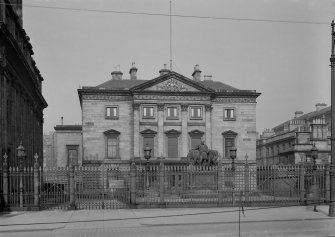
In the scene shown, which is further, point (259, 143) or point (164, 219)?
point (259, 143)

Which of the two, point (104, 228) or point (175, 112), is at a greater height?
point (175, 112)

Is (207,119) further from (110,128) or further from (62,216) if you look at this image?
(62,216)

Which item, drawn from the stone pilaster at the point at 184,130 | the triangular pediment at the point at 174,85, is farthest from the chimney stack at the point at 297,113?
the stone pilaster at the point at 184,130

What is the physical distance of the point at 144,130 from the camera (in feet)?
147

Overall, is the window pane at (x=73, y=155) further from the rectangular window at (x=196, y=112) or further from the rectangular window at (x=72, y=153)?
the rectangular window at (x=196, y=112)

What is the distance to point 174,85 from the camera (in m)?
45.8

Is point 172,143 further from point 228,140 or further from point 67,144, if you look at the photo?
point 67,144

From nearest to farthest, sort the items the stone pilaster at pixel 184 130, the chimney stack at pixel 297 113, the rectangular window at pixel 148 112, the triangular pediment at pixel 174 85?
the rectangular window at pixel 148 112
the triangular pediment at pixel 174 85
the stone pilaster at pixel 184 130
the chimney stack at pixel 297 113

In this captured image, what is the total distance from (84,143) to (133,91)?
717 centimetres

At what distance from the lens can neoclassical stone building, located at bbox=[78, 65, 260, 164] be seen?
44469 mm

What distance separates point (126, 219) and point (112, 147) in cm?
2905

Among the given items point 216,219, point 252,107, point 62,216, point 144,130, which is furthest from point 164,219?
point 252,107

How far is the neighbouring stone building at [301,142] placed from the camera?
50.5 meters

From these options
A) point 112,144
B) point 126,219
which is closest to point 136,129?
point 112,144
